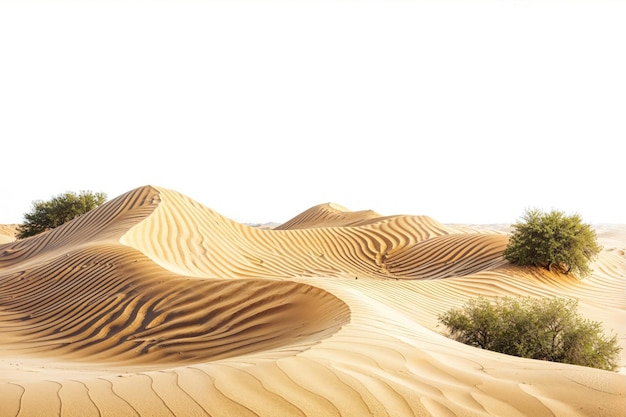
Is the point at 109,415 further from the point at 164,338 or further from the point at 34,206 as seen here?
the point at 34,206

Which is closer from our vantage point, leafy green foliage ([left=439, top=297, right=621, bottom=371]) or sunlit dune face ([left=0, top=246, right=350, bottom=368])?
sunlit dune face ([left=0, top=246, right=350, bottom=368])

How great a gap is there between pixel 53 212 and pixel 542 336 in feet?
76.0

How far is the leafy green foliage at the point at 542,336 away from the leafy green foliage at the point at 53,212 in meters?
21.9

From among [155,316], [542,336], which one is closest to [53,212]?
[155,316]

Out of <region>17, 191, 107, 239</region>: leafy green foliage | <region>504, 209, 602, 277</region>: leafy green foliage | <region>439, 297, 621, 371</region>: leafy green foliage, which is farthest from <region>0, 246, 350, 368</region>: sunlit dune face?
<region>17, 191, 107, 239</region>: leafy green foliage

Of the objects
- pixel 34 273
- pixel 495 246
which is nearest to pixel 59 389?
pixel 34 273

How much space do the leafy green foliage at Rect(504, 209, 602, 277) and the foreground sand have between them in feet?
1.52

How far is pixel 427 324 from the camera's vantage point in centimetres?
724

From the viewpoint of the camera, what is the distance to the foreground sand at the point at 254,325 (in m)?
2.54

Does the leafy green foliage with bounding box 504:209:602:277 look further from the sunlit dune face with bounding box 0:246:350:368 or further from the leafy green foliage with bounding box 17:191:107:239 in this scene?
the leafy green foliage with bounding box 17:191:107:239

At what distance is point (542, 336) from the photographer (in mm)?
5527

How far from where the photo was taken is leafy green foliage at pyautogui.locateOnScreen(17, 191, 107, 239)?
22.7 metres

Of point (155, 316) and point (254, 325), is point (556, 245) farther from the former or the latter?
point (155, 316)

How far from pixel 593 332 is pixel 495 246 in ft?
29.8
